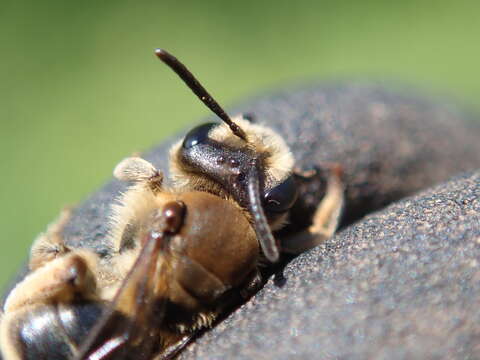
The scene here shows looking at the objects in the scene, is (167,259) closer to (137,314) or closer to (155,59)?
(137,314)

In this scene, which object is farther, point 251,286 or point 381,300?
point 251,286

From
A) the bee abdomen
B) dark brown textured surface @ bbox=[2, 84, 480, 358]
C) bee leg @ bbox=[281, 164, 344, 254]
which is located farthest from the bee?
dark brown textured surface @ bbox=[2, 84, 480, 358]

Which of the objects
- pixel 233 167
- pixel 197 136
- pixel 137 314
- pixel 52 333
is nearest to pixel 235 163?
pixel 233 167

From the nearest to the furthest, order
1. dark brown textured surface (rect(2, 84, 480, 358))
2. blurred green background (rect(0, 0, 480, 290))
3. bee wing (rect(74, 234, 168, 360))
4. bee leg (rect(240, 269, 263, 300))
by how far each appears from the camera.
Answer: bee wing (rect(74, 234, 168, 360)) → bee leg (rect(240, 269, 263, 300)) → dark brown textured surface (rect(2, 84, 480, 358)) → blurred green background (rect(0, 0, 480, 290))

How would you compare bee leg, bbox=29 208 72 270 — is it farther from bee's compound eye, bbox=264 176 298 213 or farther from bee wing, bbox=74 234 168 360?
bee's compound eye, bbox=264 176 298 213

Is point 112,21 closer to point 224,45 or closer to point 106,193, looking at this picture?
point 224,45
